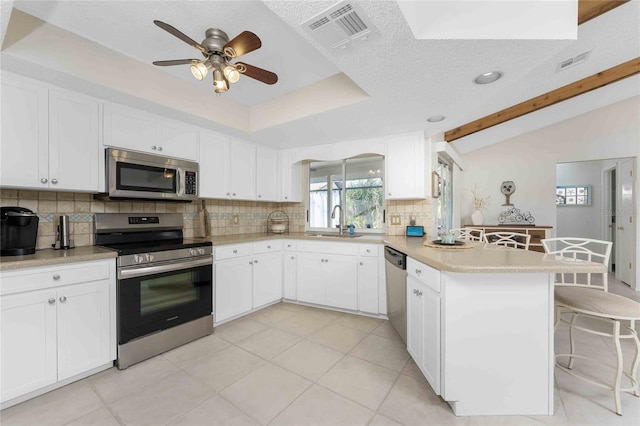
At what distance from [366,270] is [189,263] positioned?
1855mm

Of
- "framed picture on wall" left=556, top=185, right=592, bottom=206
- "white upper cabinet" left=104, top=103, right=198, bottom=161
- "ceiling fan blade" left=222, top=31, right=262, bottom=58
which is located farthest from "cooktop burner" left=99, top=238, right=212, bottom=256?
"framed picture on wall" left=556, top=185, right=592, bottom=206

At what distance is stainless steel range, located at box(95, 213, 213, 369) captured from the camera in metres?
2.10

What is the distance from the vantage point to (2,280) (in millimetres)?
1607

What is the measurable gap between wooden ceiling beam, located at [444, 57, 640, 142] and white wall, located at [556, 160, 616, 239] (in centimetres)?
380

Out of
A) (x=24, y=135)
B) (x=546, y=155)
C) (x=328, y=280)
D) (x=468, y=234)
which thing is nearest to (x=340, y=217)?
(x=328, y=280)

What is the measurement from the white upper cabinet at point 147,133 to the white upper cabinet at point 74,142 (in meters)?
0.10

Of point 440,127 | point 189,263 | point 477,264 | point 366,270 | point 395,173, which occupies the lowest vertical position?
point 366,270

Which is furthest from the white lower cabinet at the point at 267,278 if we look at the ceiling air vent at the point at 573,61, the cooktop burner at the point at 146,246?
the ceiling air vent at the point at 573,61

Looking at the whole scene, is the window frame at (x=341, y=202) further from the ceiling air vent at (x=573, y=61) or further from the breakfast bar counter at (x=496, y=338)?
the breakfast bar counter at (x=496, y=338)

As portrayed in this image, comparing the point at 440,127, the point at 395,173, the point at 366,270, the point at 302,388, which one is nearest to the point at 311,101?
the point at 395,173

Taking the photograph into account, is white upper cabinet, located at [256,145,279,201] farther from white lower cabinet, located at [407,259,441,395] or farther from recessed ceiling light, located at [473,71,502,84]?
recessed ceiling light, located at [473,71,502,84]

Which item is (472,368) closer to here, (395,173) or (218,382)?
(218,382)

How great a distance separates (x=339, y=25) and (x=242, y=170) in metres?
2.33

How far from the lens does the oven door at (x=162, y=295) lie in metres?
2.09
